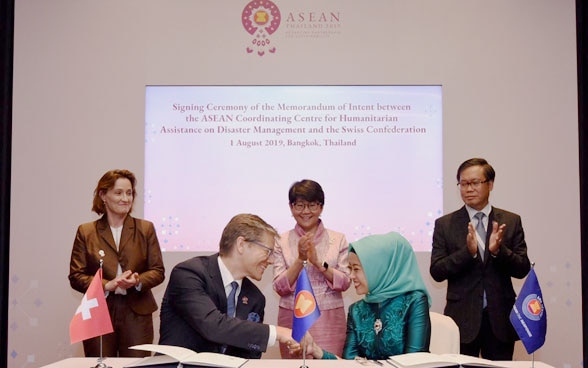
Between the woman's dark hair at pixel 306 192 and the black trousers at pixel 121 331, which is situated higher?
the woman's dark hair at pixel 306 192

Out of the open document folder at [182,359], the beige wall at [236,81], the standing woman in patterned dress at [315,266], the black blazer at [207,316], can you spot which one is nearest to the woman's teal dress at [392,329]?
the black blazer at [207,316]

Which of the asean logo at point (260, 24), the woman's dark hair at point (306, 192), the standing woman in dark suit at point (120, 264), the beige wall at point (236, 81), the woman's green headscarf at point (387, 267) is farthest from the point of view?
the asean logo at point (260, 24)

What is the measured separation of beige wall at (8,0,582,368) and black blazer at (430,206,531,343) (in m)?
0.65

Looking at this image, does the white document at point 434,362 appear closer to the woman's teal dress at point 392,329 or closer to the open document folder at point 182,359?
the woman's teal dress at point 392,329

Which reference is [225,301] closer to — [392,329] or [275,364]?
[275,364]

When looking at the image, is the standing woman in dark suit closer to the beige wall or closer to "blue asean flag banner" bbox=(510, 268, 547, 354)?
the beige wall

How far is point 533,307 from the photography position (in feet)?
9.12

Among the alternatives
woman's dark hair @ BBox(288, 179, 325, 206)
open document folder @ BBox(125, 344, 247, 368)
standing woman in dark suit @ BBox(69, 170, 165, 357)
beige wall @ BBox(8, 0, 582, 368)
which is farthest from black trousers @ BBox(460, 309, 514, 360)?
standing woman in dark suit @ BBox(69, 170, 165, 357)

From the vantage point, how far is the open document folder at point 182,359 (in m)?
2.55

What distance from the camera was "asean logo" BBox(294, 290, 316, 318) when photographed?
2699mm

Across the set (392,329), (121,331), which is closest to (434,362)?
(392,329)

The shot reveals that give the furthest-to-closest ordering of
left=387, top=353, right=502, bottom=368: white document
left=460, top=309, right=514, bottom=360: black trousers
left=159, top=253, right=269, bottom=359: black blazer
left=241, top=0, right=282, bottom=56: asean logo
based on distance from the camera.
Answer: left=241, top=0, right=282, bottom=56: asean logo
left=460, top=309, right=514, bottom=360: black trousers
left=159, top=253, right=269, bottom=359: black blazer
left=387, top=353, right=502, bottom=368: white document

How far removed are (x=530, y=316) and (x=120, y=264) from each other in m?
2.61

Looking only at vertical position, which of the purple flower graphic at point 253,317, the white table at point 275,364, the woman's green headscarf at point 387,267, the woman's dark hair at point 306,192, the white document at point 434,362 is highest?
the woman's dark hair at point 306,192
